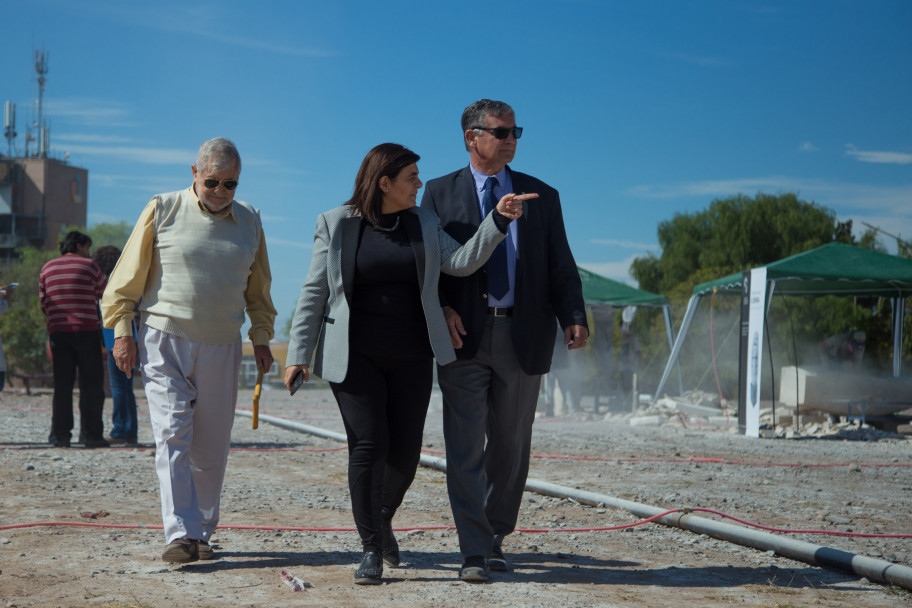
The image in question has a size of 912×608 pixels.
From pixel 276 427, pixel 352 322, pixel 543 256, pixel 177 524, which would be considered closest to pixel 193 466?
pixel 177 524

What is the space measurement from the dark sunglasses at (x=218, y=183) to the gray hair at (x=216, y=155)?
5cm

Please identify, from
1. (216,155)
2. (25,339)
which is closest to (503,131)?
(216,155)

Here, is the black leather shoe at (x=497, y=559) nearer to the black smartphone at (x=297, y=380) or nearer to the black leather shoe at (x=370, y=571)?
the black leather shoe at (x=370, y=571)

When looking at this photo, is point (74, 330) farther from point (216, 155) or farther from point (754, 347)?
point (754, 347)

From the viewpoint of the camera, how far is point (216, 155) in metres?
4.70

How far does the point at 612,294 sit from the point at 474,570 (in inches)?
706

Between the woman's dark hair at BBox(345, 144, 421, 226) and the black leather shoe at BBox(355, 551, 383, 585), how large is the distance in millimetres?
1431

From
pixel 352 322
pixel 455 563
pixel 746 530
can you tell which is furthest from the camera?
pixel 746 530

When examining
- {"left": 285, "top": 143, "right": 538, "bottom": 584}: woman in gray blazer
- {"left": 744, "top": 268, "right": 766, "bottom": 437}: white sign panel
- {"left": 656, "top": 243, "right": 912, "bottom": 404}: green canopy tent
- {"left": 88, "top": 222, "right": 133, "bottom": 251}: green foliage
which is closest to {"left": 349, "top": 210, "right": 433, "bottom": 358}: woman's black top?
{"left": 285, "top": 143, "right": 538, "bottom": 584}: woman in gray blazer

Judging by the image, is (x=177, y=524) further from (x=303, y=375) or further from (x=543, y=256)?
(x=543, y=256)

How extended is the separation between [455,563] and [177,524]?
1270mm

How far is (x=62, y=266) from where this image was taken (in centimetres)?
998

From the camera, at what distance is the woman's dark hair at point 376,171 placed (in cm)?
447

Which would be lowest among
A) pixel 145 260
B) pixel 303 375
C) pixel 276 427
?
pixel 276 427
